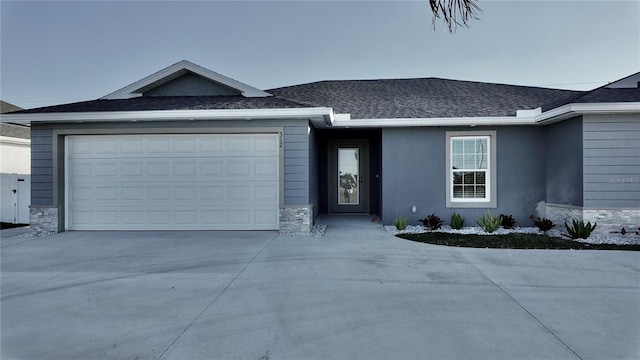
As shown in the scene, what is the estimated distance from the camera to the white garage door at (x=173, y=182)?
8281 millimetres

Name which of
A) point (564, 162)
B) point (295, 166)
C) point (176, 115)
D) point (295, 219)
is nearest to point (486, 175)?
point (564, 162)

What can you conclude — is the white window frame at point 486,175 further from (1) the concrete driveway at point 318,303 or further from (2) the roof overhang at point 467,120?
(1) the concrete driveway at point 318,303

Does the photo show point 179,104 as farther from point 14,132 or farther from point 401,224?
point 14,132

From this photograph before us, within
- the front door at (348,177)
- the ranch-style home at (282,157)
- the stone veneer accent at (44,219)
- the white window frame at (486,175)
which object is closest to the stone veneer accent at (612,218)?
the ranch-style home at (282,157)

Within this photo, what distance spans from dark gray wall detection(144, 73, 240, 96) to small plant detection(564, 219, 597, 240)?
370 inches

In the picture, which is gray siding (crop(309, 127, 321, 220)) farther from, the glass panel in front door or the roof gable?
the roof gable

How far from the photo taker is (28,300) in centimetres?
384

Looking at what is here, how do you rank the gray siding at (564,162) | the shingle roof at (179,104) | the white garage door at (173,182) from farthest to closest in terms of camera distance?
the white garage door at (173,182) < the shingle roof at (179,104) < the gray siding at (564,162)

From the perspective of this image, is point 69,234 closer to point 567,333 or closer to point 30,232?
point 30,232

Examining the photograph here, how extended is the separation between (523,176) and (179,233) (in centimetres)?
914

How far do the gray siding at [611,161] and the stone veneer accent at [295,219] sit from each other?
6.38 metres

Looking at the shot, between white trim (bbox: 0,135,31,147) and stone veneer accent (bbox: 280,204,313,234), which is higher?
white trim (bbox: 0,135,31,147)

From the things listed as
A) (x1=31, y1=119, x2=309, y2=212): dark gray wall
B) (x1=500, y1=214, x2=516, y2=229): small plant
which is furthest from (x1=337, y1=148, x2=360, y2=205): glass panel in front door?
(x1=500, y1=214, x2=516, y2=229): small plant

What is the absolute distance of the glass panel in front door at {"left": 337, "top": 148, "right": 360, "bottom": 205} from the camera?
11.6m
